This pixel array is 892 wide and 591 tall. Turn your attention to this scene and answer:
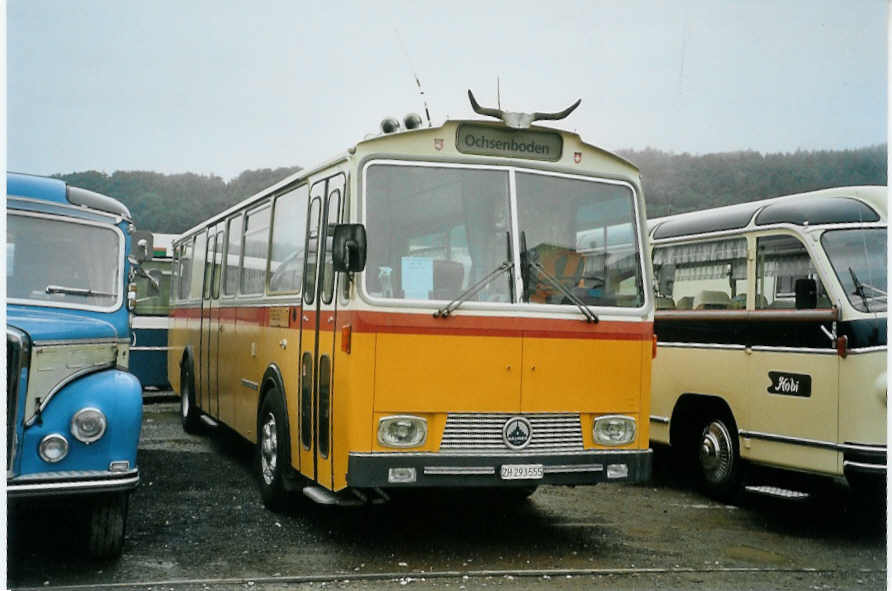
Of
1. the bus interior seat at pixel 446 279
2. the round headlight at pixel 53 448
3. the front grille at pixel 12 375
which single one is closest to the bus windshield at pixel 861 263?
the bus interior seat at pixel 446 279

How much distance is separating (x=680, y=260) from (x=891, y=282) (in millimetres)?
2502

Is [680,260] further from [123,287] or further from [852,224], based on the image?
[123,287]

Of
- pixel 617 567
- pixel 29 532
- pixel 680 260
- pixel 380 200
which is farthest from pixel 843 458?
pixel 29 532

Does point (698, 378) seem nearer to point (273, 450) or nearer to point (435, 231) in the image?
point (435, 231)

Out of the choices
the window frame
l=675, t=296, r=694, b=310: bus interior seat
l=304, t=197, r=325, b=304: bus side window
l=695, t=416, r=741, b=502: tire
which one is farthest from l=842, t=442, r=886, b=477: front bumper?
l=304, t=197, r=325, b=304: bus side window

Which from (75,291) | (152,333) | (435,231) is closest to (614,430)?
(435,231)

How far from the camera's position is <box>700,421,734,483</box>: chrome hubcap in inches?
338

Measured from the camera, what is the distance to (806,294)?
7.64 m

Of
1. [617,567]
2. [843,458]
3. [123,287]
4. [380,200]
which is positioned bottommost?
[617,567]

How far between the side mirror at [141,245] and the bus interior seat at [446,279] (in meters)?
2.17

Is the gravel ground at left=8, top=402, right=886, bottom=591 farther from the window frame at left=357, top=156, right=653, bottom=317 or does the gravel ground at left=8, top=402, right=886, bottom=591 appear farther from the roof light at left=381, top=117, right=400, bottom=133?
the roof light at left=381, top=117, right=400, bottom=133

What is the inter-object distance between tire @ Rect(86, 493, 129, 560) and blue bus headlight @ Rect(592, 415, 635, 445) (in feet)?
9.82

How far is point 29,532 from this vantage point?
6898mm

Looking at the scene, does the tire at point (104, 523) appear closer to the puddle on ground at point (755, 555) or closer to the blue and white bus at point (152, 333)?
the puddle on ground at point (755, 555)
